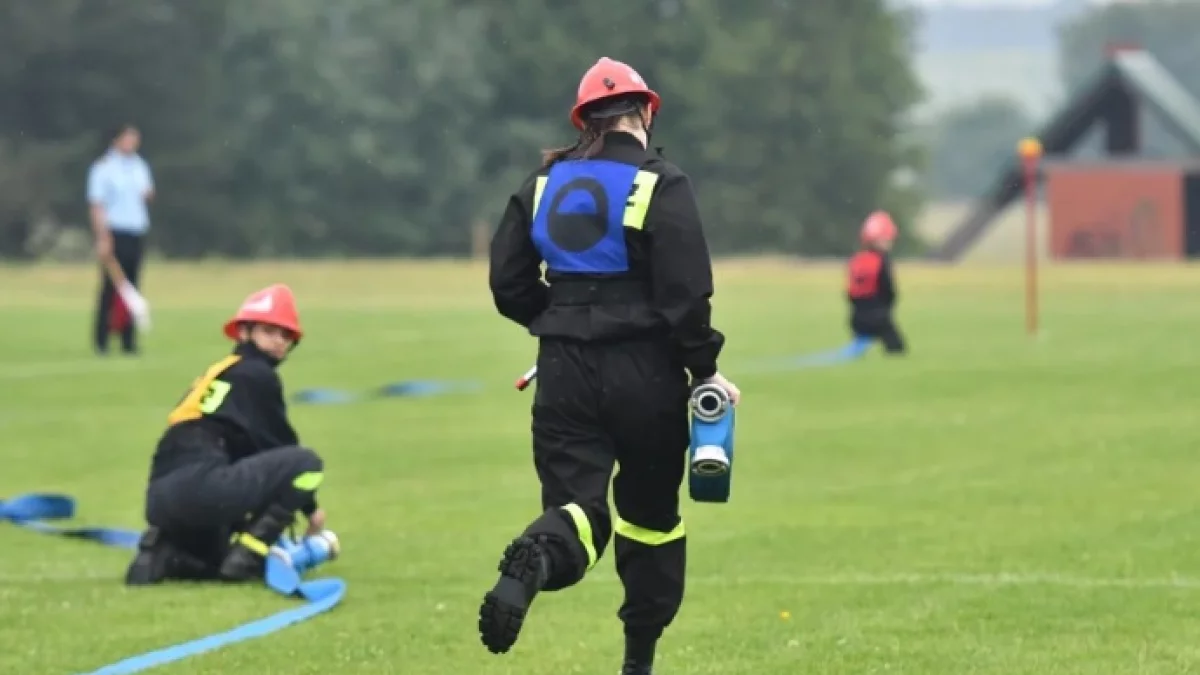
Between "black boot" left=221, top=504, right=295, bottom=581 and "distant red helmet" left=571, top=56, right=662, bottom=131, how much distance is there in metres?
3.23

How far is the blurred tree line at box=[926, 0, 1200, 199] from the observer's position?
154500 mm

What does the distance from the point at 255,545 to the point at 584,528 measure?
10.8 ft

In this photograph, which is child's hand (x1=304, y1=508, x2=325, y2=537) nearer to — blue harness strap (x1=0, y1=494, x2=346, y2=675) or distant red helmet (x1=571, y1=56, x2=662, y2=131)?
blue harness strap (x1=0, y1=494, x2=346, y2=675)

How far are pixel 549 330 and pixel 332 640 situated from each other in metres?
1.90

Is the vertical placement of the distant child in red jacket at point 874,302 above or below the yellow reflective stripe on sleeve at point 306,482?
below

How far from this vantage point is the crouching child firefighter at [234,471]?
985 centimetres

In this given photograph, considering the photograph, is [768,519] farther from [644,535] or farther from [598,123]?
[598,123]

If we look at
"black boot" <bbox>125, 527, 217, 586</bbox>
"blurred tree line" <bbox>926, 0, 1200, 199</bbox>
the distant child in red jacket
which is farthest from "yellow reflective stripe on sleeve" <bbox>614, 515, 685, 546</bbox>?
"blurred tree line" <bbox>926, 0, 1200, 199</bbox>

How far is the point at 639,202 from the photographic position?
7.11 m

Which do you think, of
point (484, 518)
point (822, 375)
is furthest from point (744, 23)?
point (484, 518)

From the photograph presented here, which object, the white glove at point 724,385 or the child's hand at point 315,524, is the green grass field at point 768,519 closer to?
the child's hand at point 315,524

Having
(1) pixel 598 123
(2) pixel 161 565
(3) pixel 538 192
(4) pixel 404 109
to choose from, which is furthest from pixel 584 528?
(4) pixel 404 109

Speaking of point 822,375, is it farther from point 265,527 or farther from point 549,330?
point 549,330

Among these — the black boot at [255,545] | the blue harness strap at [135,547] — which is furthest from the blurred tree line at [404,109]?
the black boot at [255,545]
